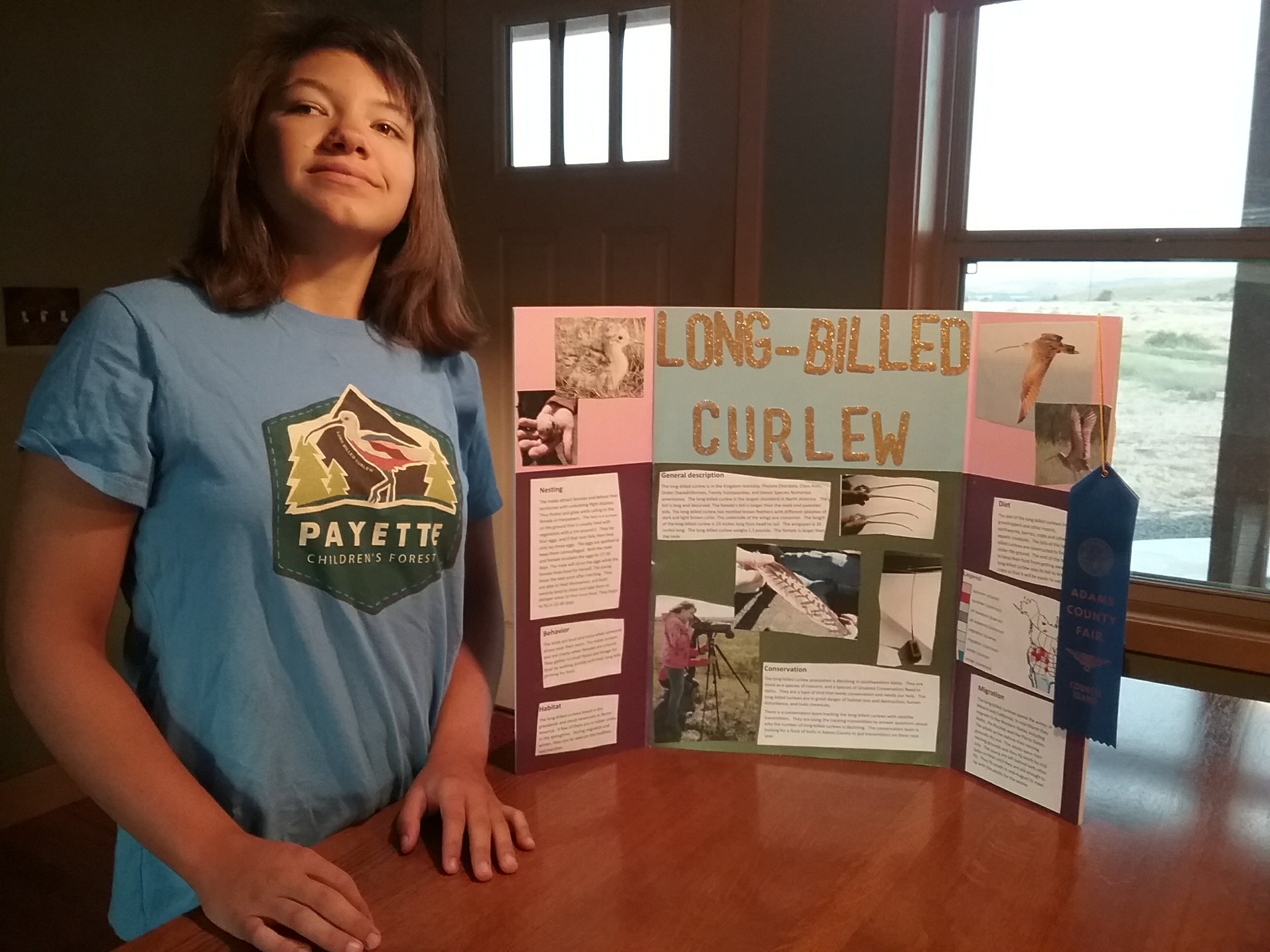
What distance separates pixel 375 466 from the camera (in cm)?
78

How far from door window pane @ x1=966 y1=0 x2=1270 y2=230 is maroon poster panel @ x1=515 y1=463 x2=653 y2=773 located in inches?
59.7

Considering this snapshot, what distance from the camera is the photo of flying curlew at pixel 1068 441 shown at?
75 centimetres

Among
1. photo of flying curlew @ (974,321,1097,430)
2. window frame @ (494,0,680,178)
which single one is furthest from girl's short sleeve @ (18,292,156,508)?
window frame @ (494,0,680,178)

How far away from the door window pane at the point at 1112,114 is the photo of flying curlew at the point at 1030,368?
132 centimetres

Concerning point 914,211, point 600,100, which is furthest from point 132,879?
point 600,100

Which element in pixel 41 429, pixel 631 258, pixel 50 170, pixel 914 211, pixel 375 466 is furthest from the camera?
pixel 631 258

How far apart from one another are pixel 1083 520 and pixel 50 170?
2.26m

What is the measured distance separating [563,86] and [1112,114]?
1.29 m

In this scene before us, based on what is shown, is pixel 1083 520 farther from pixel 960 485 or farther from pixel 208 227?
pixel 208 227

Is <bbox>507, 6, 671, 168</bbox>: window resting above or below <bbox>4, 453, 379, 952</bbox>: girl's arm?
above

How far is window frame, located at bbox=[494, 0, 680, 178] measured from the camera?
2.24 m

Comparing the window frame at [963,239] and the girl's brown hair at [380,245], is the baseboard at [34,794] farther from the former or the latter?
the window frame at [963,239]

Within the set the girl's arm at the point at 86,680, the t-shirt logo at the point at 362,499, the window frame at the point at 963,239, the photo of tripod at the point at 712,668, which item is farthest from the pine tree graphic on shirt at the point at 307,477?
the window frame at the point at 963,239

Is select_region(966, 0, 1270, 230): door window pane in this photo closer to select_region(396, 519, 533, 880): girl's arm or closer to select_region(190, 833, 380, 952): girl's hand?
select_region(396, 519, 533, 880): girl's arm
